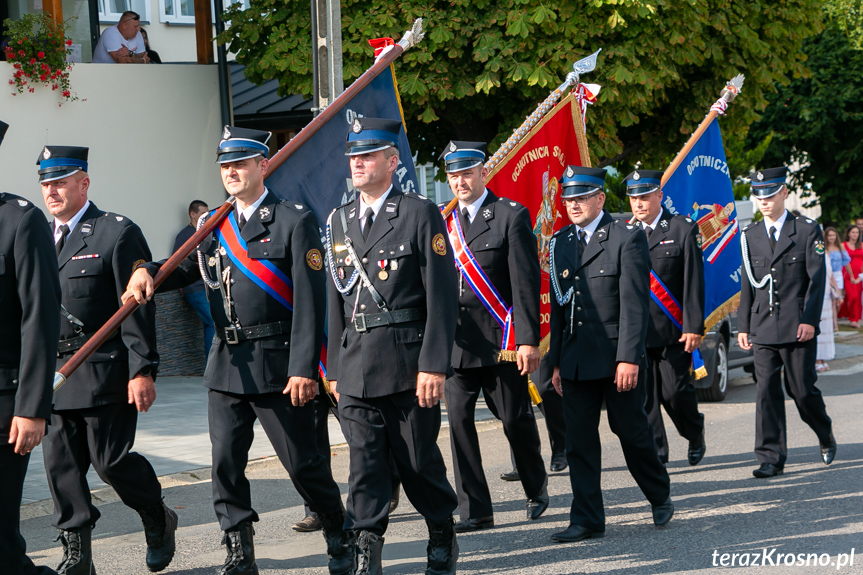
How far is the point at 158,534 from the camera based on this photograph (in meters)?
5.49

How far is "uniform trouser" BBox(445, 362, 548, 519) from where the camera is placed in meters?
6.35

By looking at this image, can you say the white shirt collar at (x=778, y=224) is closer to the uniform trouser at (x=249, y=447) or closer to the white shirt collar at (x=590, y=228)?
the white shirt collar at (x=590, y=228)

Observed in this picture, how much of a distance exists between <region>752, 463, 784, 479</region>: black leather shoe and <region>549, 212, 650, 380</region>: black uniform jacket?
193 centimetres

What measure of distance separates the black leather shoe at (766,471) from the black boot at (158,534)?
408cm

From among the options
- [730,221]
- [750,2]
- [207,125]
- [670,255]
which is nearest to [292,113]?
[207,125]

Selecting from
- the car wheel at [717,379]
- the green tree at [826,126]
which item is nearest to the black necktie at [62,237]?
the car wheel at [717,379]

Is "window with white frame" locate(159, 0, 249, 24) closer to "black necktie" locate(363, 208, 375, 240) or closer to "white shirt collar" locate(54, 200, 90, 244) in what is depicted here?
"white shirt collar" locate(54, 200, 90, 244)

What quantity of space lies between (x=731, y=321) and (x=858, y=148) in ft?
45.8

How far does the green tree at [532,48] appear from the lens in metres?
11.7

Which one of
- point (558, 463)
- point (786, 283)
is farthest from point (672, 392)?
point (786, 283)

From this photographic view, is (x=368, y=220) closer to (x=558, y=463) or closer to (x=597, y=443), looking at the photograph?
(x=597, y=443)

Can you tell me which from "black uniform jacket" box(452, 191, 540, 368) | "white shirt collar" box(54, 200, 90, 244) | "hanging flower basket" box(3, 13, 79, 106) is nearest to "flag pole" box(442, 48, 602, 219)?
"black uniform jacket" box(452, 191, 540, 368)

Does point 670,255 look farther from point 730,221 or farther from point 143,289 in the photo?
point 143,289

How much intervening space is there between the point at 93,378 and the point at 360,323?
130 cm
